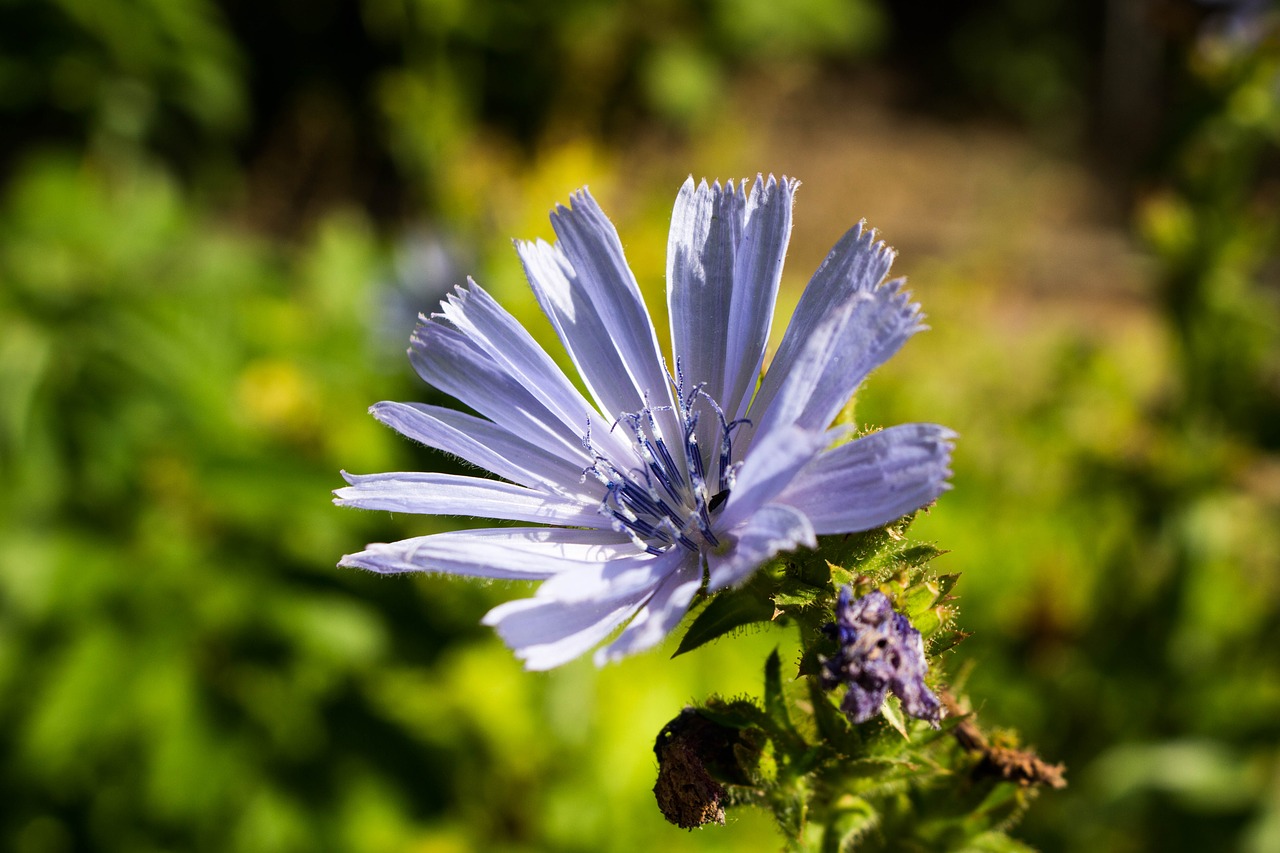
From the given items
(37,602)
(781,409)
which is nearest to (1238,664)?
(781,409)

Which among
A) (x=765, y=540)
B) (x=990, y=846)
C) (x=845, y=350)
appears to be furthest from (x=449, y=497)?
(x=990, y=846)

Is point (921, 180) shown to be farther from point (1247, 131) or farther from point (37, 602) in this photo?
point (37, 602)

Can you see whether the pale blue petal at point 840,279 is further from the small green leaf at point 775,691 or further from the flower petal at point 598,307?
the small green leaf at point 775,691

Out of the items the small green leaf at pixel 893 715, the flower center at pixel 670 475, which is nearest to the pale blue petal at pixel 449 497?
the flower center at pixel 670 475

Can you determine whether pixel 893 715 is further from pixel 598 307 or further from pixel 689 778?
pixel 598 307

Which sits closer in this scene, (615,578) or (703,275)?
(615,578)
